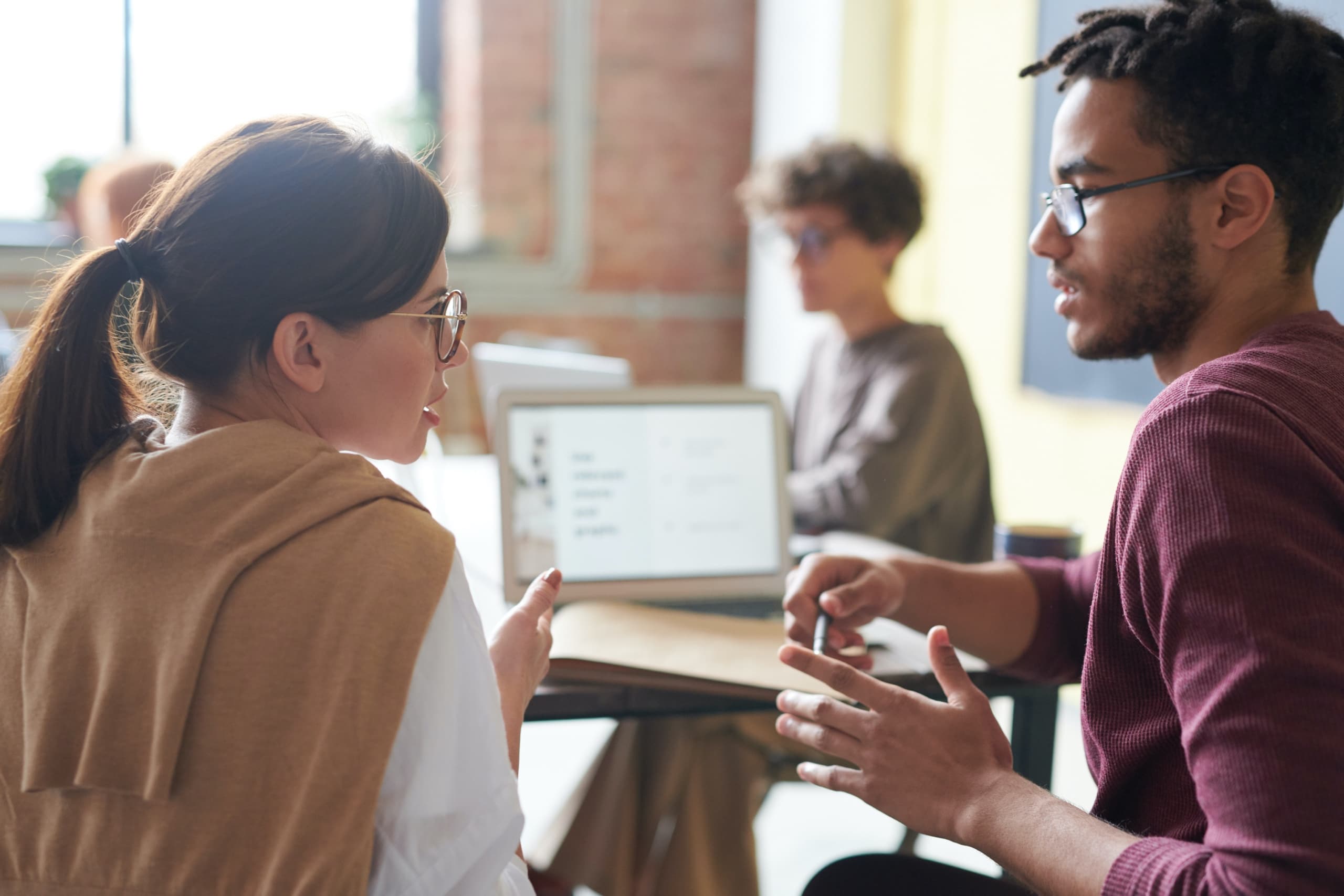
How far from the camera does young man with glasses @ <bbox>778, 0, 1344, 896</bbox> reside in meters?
0.70

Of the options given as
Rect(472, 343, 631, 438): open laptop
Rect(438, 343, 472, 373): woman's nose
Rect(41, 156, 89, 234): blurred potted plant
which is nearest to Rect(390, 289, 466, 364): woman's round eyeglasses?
Rect(438, 343, 472, 373): woman's nose

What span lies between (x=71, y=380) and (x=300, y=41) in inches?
165

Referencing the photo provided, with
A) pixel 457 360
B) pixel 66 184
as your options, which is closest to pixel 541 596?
pixel 457 360

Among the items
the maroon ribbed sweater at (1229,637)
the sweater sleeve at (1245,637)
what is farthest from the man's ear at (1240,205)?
the sweater sleeve at (1245,637)

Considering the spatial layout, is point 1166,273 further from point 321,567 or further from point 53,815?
point 53,815

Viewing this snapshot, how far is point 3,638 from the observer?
832 mm

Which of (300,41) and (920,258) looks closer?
(920,258)

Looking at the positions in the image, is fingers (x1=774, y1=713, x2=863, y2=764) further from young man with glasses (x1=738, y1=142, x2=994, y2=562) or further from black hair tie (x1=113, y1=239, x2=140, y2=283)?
young man with glasses (x1=738, y1=142, x2=994, y2=562)

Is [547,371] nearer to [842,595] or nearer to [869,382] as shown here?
[869,382]

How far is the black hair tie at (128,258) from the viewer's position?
0.87 m

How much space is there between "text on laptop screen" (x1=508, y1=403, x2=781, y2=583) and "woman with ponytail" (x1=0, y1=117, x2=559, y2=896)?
0.63m


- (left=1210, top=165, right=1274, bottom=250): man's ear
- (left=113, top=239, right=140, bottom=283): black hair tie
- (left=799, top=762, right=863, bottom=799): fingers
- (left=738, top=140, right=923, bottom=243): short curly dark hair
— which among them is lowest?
(left=799, top=762, right=863, bottom=799): fingers

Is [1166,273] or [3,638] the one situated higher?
[1166,273]

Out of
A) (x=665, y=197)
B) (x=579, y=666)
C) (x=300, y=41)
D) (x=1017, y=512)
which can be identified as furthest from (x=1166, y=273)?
(x=300, y=41)
